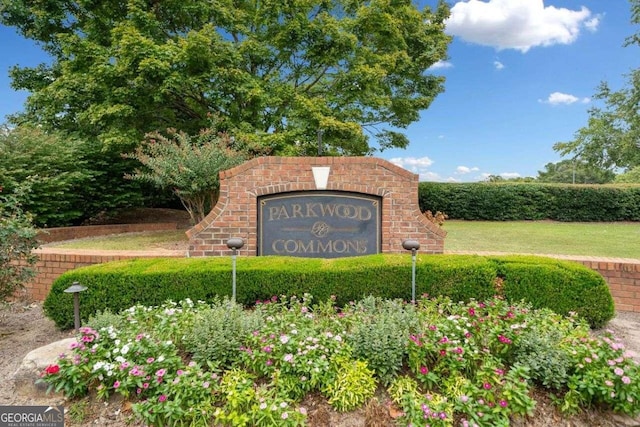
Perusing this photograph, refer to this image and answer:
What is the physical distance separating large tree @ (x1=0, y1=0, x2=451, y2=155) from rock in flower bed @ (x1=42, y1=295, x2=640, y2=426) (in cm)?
572

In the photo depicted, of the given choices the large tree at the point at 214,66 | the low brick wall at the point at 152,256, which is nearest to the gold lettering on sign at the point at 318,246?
the low brick wall at the point at 152,256

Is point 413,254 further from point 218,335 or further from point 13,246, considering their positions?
point 13,246

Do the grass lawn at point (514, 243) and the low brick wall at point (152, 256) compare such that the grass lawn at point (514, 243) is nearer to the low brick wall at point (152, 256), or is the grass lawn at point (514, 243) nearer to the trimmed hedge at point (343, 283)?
the low brick wall at point (152, 256)

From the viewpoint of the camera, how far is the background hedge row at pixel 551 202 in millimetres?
11922

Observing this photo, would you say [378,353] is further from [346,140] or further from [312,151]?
[346,140]

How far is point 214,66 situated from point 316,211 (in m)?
5.28

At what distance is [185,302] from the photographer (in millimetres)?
3188

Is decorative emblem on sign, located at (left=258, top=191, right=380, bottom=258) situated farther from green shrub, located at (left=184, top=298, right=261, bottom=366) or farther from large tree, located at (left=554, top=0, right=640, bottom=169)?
large tree, located at (left=554, top=0, right=640, bottom=169)

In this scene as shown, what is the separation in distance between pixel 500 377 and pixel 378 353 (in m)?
0.77

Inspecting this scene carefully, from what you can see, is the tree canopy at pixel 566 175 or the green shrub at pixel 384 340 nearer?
the green shrub at pixel 384 340

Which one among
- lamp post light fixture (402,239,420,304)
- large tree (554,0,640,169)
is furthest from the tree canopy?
lamp post light fixture (402,239,420,304)

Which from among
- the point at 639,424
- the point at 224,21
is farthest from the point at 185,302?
the point at 224,21

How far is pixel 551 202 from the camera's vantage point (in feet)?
39.5

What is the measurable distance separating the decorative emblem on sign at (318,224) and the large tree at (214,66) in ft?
11.3
